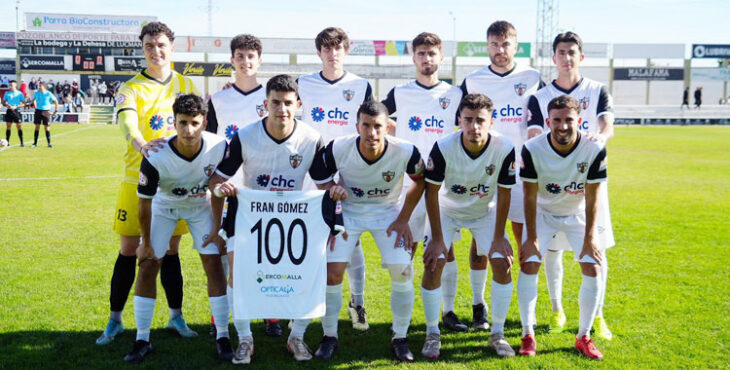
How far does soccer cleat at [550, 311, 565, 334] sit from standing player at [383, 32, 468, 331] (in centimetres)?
78

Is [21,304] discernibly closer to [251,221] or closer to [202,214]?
[202,214]

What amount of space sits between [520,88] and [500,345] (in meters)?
2.39

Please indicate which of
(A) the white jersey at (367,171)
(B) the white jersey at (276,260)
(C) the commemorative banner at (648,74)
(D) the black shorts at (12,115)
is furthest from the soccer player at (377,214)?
(C) the commemorative banner at (648,74)

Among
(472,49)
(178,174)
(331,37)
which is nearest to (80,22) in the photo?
Result: (472,49)

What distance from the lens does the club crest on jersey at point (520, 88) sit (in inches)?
211

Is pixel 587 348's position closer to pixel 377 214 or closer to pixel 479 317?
pixel 479 317

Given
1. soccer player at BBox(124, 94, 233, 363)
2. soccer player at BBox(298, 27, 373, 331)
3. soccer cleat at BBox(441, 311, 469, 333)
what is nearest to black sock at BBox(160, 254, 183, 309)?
soccer player at BBox(124, 94, 233, 363)

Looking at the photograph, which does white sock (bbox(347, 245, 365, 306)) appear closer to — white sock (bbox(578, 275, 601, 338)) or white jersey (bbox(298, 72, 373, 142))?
white jersey (bbox(298, 72, 373, 142))

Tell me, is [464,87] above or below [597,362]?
above

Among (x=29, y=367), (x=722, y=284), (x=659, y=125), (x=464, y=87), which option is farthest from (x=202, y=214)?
(x=659, y=125)

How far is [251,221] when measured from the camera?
4.16 meters

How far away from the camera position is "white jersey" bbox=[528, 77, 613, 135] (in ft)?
16.4

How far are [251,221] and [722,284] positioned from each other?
5.01 metres

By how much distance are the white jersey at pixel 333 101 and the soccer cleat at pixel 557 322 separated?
8.23 ft
